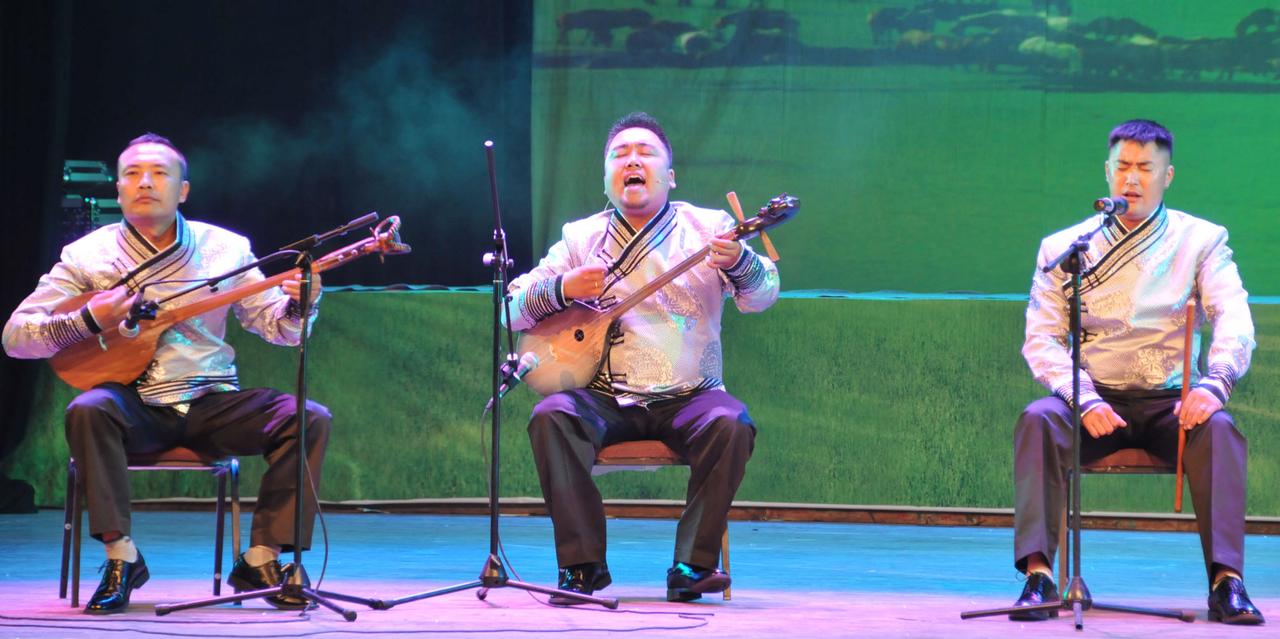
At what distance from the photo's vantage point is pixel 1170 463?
154 inches

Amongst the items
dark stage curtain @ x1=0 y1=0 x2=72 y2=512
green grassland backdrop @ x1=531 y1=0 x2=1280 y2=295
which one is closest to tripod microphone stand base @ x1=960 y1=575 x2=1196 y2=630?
green grassland backdrop @ x1=531 y1=0 x2=1280 y2=295

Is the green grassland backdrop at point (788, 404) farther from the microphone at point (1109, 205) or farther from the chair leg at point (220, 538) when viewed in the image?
the microphone at point (1109, 205)

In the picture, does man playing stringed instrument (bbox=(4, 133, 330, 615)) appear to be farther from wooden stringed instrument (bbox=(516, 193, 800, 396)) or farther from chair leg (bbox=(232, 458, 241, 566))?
wooden stringed instrument (bbox=(516, 193, 800, 396))

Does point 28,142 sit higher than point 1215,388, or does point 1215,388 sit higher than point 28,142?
point 28,142

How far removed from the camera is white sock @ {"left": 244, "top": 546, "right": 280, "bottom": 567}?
3.88m

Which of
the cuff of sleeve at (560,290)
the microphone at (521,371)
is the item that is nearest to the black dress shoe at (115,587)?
the microphone at (521,371)

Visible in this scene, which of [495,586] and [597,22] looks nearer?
[495,586]

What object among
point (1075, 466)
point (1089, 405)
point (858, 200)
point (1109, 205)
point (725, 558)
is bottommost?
point (725, 558)

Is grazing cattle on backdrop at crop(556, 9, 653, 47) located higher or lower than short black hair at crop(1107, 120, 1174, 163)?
higher

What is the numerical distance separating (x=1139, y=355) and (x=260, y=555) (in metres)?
2.28

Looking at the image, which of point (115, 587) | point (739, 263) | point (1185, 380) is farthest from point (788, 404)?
point (115, 587)

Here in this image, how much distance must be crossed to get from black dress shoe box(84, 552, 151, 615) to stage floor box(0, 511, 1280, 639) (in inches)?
2.1

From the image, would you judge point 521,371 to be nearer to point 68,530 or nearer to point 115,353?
point 115,353

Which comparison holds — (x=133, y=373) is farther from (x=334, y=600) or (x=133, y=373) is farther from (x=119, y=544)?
(x=334, y=600)
